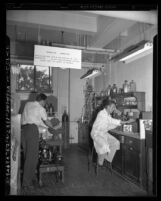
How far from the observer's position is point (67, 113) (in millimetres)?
1634

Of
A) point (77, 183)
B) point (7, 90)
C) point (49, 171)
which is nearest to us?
point (7, 90)

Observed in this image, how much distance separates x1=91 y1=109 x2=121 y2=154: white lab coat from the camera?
1.78 metres

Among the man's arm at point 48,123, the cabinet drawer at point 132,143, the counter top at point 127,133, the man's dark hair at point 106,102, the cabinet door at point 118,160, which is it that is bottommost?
the cabinet door at point 118,160

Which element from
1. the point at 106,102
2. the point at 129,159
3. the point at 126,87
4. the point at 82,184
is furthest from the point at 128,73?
the point at 82,184

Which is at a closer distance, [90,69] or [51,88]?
[51,88]

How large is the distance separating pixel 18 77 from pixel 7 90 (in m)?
0.26

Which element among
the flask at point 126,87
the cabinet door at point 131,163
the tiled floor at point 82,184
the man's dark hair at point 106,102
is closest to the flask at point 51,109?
the tiled floor at point 82,184

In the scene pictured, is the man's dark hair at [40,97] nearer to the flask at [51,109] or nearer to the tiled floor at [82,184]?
the flask at [51,109]

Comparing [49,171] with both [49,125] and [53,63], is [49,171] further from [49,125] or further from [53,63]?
[53,63]

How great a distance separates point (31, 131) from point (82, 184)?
0.59 meters

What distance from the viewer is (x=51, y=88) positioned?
158cm

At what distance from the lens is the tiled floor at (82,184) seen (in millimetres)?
1369

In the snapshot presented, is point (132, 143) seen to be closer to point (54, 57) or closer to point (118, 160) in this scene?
point (118, 160)

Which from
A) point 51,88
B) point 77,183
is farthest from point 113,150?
point 51,88
